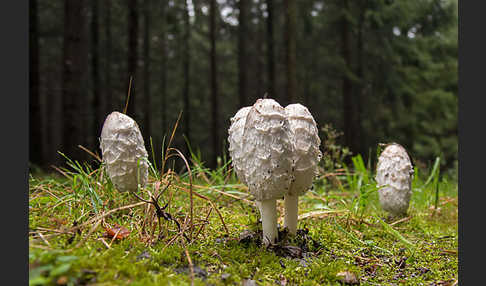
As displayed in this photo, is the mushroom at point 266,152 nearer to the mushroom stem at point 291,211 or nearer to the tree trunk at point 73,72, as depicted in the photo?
the mushroom stem at point 291,211

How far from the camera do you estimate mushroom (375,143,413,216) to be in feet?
10.5

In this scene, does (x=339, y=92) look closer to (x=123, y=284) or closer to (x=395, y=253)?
(x=395, y=253)

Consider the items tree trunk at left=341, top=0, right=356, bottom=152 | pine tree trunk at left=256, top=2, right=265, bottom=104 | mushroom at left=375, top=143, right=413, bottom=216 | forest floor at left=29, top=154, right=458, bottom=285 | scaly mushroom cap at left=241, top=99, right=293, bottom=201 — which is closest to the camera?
forest floor at left=29, top=154, right=458, bottom=285

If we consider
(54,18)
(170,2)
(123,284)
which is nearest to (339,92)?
(170,2)

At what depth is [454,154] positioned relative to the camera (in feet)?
34.8

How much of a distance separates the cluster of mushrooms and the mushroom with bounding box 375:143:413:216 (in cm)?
137

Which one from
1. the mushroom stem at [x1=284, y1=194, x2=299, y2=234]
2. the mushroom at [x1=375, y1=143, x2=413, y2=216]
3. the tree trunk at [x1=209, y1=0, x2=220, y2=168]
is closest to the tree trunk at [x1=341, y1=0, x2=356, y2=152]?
the tree trunk at [x1=209, y1=0, x2=220, y2=168]

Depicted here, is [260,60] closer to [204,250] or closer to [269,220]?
[269,220]

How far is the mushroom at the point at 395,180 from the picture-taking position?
3.20 m

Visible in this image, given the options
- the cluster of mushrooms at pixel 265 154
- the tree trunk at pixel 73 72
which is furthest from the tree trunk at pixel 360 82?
the cluster of mushrooms at pixel 265 154

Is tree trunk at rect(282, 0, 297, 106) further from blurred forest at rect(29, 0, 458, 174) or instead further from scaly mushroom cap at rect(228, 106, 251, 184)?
scaly mushroom cap at rect(228, 106, 251, 184)

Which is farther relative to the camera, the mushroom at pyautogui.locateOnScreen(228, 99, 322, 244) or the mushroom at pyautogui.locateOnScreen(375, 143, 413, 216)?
the mushroom at pyautogui.locateOnScreen(375, 143, 413, 216)

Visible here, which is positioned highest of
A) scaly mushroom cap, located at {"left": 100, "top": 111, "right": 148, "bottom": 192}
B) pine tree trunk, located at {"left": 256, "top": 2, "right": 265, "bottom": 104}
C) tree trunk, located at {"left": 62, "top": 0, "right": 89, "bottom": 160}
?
pine tree trunk, located at {"left": 256, "top": 2, "right": 265, "bottom": 104}

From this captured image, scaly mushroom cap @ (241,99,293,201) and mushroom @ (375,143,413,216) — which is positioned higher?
scaly mushroom cap @ (241,99,293,201)
